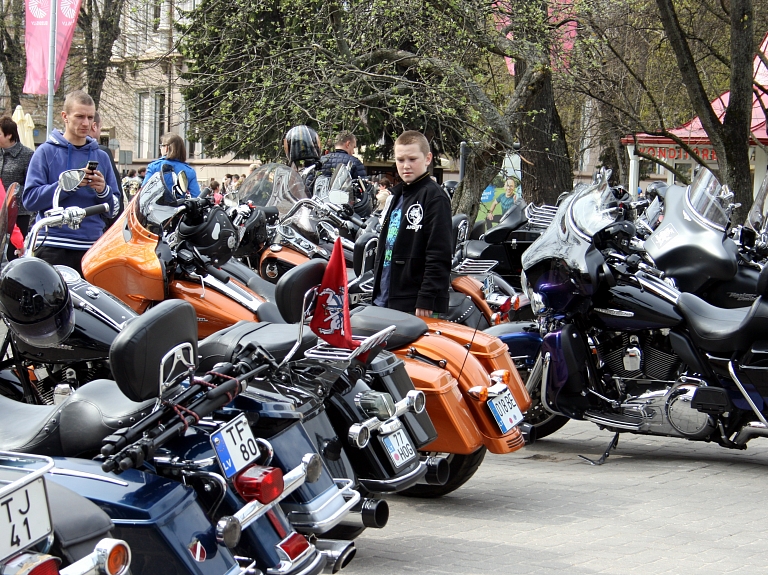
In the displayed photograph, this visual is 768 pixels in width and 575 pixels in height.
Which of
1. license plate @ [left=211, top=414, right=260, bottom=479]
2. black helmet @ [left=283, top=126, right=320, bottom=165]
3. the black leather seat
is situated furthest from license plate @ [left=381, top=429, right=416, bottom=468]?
black helmet @ [left=283, top=126, right=320, bottom=165]

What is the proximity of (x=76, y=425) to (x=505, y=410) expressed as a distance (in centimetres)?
262

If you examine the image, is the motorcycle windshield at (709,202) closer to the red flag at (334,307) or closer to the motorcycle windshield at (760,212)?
the motorcycle windshield at (760,212)

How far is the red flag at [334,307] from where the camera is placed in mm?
3812

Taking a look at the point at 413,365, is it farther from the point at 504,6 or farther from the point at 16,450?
the point at 504,6

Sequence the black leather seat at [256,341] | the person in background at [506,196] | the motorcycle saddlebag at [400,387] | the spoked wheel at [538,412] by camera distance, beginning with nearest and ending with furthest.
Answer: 1. the black leather seat at [256,341]
2. the motorcycle saddlebag at [400,387]
3. the spoked wheel at [538,412]
4. the person in background at [506,196]

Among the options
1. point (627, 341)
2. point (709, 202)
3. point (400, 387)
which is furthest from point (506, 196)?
point (400, 387)

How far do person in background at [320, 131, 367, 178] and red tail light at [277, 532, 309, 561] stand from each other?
6.85m

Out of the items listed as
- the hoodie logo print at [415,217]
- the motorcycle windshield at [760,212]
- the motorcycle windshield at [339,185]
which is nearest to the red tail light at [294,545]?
the hoodie logo print at [415,217]

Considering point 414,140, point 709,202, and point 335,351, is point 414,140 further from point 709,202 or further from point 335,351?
point 709,202

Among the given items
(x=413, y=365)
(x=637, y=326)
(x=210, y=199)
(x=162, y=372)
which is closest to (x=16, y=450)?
(x=162, y=372)

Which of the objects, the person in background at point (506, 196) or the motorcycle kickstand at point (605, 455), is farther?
the person in background at point (506, 196)

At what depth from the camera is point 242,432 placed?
10.5 feet

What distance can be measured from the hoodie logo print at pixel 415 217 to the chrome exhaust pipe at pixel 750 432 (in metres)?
2.38

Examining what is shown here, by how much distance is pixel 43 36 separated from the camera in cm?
1383
